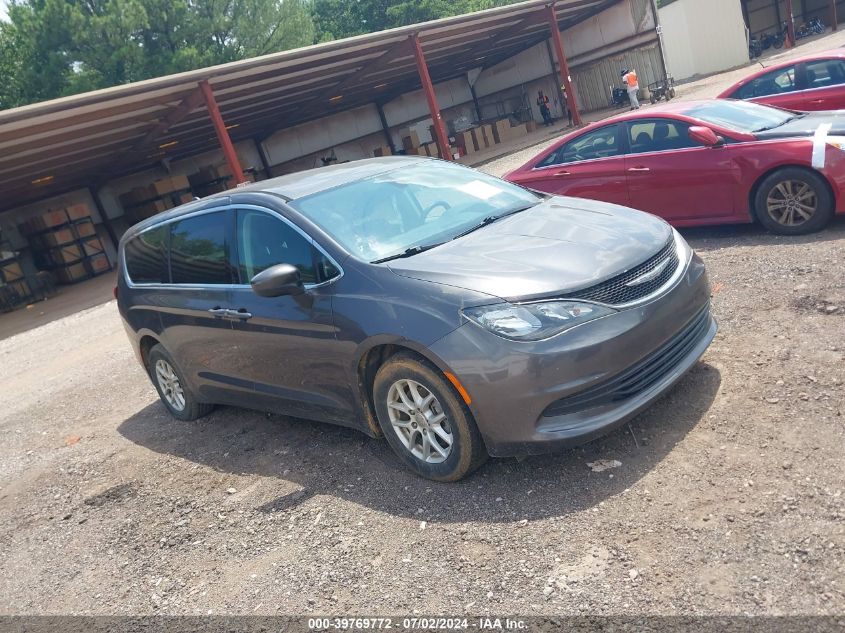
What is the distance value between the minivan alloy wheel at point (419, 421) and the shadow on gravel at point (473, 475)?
8.4 inches

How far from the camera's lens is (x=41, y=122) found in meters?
14.6

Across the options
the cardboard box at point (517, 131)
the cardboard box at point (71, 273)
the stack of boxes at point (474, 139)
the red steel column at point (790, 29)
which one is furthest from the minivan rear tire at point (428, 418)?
the red steel column at point (790, 29)

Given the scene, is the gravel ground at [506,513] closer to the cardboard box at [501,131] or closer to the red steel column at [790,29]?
the cardboard box at [501,131]

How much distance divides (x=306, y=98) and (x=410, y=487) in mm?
22590

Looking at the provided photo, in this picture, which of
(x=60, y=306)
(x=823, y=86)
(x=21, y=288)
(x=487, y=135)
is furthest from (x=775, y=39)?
(x=21, y=288)

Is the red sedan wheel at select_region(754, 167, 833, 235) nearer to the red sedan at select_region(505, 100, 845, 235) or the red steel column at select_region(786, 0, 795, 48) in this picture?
the red sedan at select_region(505, 100, 845, 235)

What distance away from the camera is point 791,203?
6.88m

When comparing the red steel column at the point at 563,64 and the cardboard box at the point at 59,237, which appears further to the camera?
the red steel column at the point at 563,64

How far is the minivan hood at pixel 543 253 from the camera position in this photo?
3.82 metres

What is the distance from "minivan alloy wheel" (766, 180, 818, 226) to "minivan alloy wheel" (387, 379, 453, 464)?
464cm

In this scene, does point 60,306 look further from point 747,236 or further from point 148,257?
point 747,236

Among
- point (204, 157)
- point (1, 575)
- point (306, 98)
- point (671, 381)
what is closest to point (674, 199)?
point (671, 381)

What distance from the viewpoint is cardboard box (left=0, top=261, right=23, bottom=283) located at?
20.5m

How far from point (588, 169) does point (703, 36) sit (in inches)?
1234
